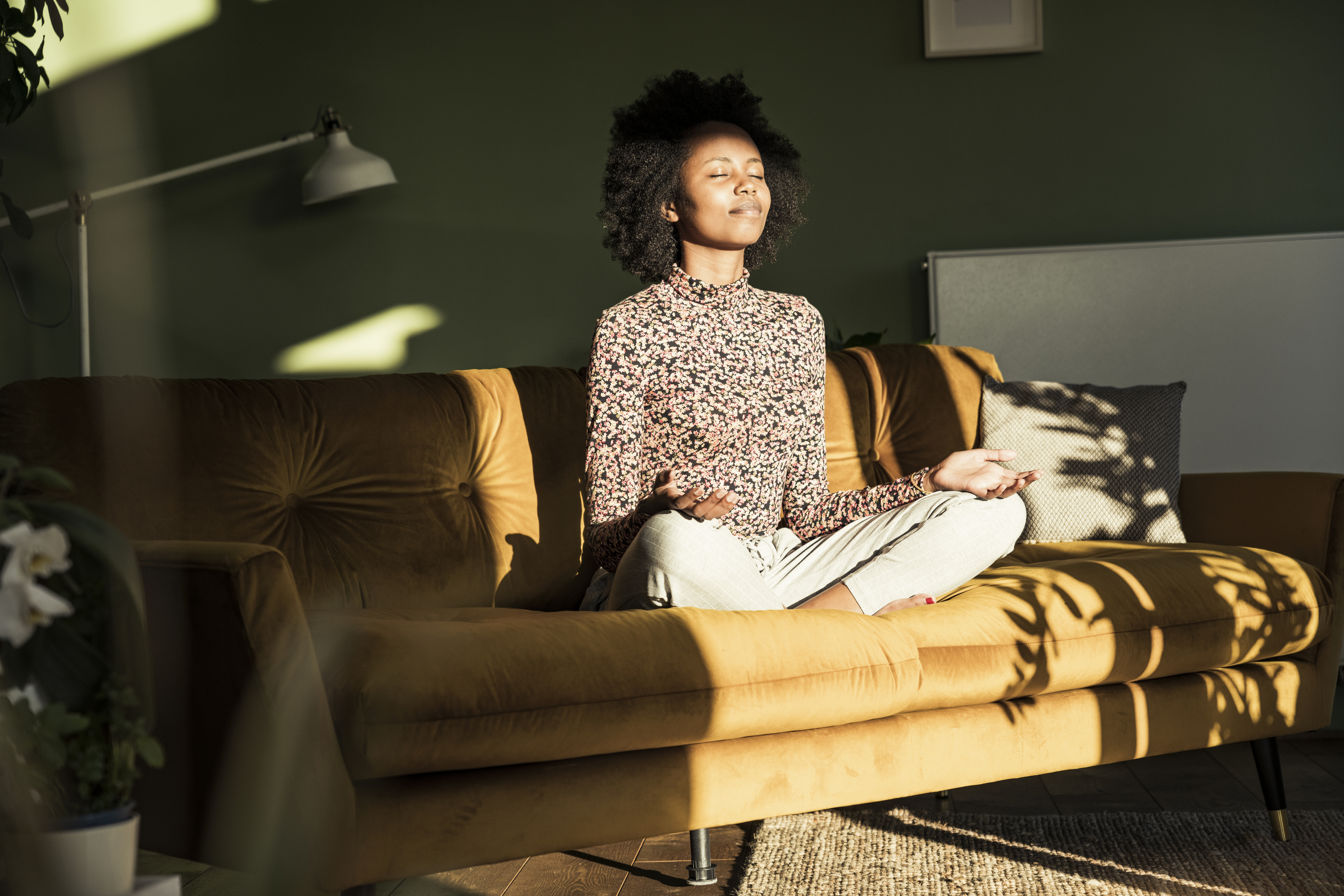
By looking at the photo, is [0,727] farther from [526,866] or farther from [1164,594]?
[1164,594]

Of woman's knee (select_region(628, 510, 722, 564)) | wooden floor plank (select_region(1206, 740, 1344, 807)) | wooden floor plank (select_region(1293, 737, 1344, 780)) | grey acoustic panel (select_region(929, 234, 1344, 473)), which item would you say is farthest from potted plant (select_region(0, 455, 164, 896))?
grey acoustic panel (select_region(929, 234, 1344, 473))

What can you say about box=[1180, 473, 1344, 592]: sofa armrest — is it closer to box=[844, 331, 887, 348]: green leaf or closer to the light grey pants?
the light grey pants

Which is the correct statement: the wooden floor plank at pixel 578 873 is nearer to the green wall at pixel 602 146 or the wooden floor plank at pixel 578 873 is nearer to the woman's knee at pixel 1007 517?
the woman's knee at pixel 1007 517

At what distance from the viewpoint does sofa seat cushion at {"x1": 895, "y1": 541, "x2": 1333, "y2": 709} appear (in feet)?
4.89

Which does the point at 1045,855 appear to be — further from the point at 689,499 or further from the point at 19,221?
the point at 19,221

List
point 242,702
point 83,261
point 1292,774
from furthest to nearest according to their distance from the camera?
1. point 83,261
2. point 1292,774
3. point 242,702

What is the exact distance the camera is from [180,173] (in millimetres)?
2615

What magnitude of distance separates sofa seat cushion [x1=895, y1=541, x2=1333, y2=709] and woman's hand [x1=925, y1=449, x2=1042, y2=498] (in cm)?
14

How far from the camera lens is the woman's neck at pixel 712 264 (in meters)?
1.92

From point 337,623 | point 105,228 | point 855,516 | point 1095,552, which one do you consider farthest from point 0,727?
point 105,228

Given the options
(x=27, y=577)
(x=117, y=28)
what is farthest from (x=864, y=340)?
(x=27, y=577)

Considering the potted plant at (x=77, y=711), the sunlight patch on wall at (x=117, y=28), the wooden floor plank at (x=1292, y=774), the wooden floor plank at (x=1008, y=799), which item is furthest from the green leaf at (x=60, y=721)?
the sunlight patch on wall at (x=117, y=28)

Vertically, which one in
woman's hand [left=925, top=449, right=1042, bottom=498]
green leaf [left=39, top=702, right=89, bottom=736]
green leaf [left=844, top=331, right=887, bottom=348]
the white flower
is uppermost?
green leaf [left=844, top=331, right=887, bottom=348]

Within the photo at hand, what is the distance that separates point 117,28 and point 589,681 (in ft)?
8.63
